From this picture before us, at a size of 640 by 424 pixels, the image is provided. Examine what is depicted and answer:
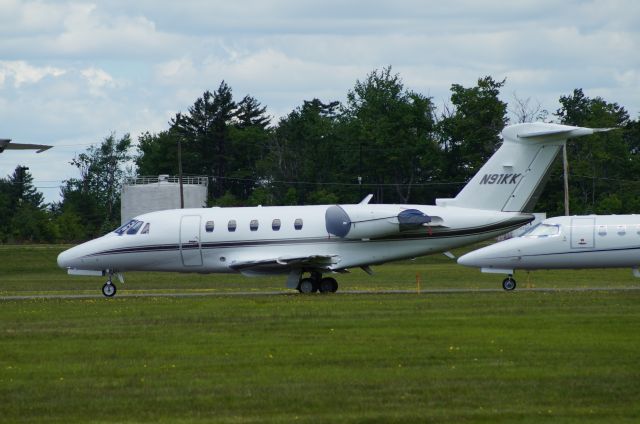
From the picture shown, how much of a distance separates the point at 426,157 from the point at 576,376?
272 feet

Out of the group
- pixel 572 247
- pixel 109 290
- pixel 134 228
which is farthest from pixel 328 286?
pixel 572 247

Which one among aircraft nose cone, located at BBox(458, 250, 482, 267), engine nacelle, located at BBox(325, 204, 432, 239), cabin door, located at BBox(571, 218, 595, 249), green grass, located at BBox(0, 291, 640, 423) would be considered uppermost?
engine nacelle, located at BBox(325, 204, 432, 239)

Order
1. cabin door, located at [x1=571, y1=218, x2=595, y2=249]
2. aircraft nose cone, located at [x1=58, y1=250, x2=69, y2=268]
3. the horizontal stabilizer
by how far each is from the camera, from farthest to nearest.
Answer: aircraft nose cone, located at [x1=58, y1=250, x2=69, y2=268], cabin door, located at [x1=571, y1=218, x2=595, y2=249], the horizontal stabilizer

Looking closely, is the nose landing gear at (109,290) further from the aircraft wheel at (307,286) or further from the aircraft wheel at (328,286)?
the aircraft wheel at (328,286)

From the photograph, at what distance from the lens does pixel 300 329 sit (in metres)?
24.5

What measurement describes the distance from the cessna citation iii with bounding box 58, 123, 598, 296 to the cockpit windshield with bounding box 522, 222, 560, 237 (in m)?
0.82

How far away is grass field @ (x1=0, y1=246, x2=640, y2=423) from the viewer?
15.8m

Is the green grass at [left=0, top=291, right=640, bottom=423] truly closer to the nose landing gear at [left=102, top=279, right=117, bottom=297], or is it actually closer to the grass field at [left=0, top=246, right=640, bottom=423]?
the grass field at [left=0, top=246, right=640, bottom=423]

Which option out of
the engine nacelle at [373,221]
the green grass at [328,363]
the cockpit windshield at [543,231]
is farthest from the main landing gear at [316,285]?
the green grass at [328,363]

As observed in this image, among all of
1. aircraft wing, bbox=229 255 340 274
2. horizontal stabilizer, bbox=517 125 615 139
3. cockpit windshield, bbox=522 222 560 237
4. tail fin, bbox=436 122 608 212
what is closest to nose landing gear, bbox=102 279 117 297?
aircraft wing, bbox=229 255 340 274

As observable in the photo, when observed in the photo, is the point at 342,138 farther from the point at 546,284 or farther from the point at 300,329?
the point at 300,329

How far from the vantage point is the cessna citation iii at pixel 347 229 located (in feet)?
119

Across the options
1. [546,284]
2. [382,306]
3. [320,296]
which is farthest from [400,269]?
[382,306]

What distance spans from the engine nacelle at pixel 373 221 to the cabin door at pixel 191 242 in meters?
4.05
